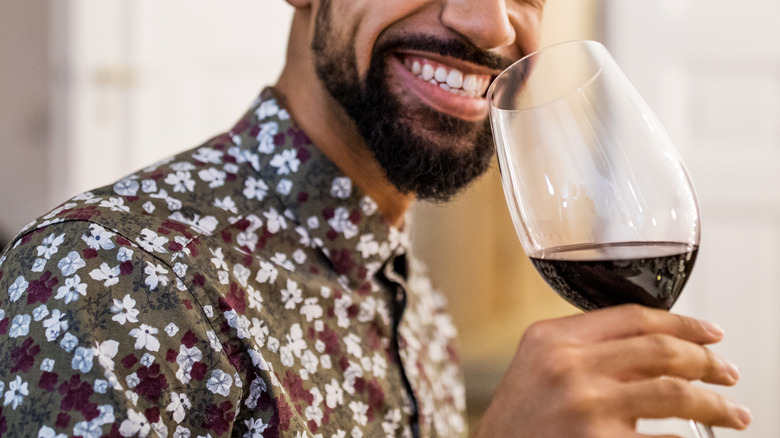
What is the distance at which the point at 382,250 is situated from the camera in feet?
2.87

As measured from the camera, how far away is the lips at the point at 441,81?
0.86 meters

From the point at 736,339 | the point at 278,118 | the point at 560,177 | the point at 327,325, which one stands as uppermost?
the point at 560,177

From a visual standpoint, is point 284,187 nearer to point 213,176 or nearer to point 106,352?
point 213,176

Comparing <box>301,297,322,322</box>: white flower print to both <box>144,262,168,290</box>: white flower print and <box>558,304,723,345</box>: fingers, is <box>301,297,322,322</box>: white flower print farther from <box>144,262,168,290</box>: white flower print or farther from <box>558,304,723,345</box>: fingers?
<box>558,304,723,345</box>: fingers

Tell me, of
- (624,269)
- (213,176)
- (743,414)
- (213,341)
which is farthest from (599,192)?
(213,176)

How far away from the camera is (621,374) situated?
1.52 feet

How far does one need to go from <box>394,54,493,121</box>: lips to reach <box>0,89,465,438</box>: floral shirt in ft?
0.45

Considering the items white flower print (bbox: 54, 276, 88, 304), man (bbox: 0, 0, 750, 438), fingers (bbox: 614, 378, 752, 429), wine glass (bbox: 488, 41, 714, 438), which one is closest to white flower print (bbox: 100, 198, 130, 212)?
man (bbox: 0, 0, 750, 438)

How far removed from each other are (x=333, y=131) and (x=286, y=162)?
89mm

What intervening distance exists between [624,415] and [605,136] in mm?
194

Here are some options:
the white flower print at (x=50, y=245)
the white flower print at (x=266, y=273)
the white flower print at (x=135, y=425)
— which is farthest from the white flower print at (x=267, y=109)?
the white flower print at (x=135, y=425)

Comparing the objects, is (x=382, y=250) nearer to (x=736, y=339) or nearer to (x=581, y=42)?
(x=581, y=42)

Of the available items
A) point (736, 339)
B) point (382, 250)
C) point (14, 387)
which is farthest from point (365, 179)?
point (736, 339)

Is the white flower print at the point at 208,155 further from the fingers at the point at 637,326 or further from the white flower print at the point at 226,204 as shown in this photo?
the fingers at the point at 637,326
